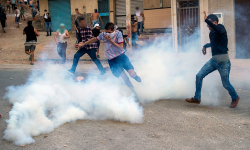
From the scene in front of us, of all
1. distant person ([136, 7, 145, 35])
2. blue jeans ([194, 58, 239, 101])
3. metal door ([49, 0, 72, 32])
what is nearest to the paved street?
blue jeans ([194, 58, 239, 101])

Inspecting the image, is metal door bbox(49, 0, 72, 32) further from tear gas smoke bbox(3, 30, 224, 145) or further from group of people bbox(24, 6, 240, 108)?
group of people bbox(24, 6, 240, 108)

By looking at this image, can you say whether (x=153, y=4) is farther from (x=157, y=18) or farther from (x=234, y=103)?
(x=234, y=103)

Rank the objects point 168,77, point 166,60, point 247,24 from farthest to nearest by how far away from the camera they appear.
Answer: point 247,24 → point 166,60 → point 168,77

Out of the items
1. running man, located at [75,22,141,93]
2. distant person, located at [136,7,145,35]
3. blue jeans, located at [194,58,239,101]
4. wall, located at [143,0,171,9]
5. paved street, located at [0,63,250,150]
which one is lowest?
paved street, located at [0,63,250,150]

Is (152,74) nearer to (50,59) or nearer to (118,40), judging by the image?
(118,40)

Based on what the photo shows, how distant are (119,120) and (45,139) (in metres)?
1.23

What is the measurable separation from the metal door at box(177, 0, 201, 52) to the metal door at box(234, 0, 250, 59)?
1.62 metres

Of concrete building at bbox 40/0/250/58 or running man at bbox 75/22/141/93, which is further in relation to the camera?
concrete building at bbox 40/0/250/58

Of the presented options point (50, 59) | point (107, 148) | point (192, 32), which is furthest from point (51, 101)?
point (192, 32)

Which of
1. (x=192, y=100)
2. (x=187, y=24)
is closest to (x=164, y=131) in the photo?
(x=192, y=100)

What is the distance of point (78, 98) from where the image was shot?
5.59m

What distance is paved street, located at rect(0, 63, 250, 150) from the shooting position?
403 centimetres

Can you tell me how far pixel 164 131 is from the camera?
14.8 ft

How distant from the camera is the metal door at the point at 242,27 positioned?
1183 centimetres
